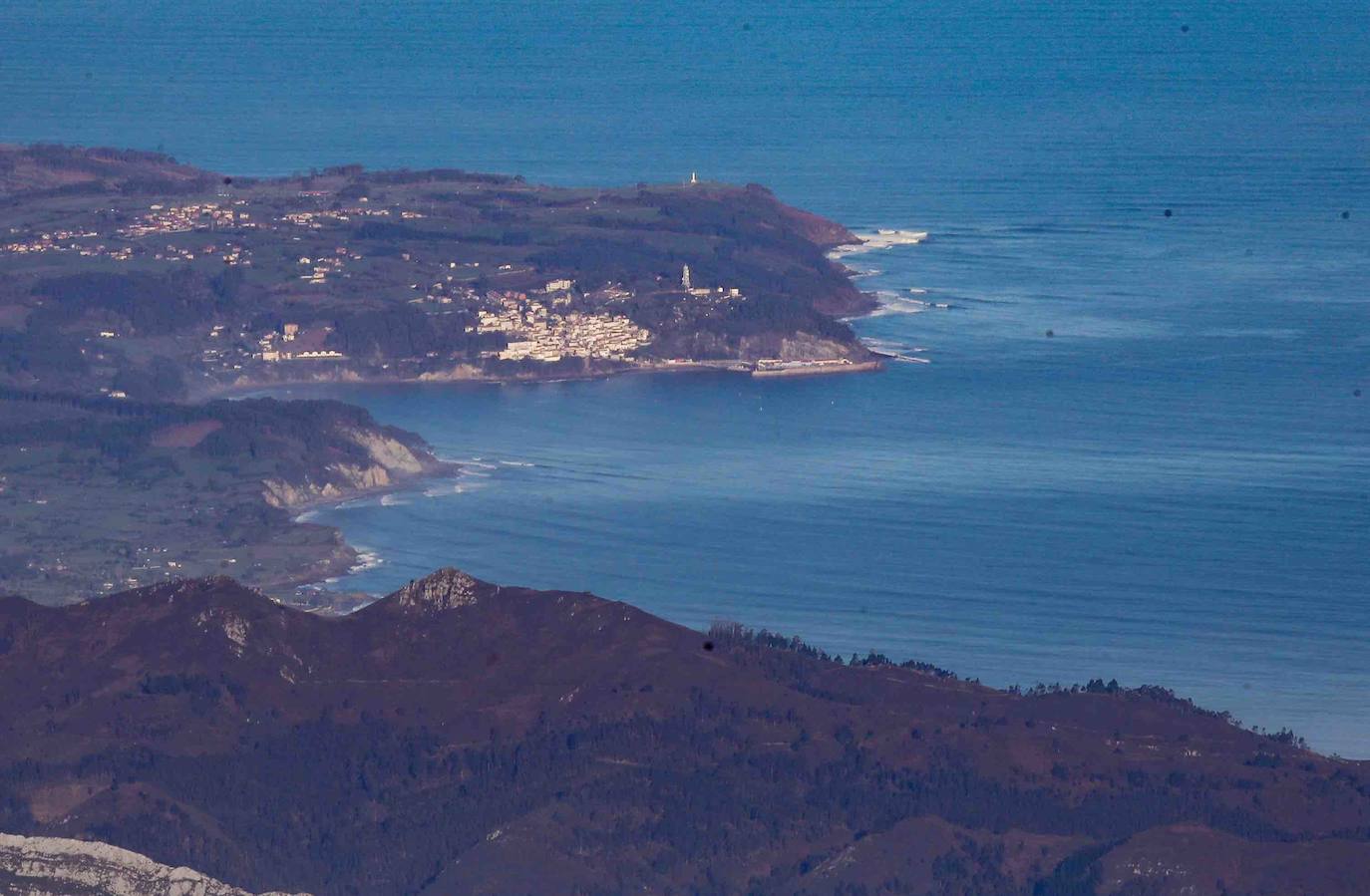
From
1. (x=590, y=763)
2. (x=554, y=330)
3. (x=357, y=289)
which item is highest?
(x=357, y=289)

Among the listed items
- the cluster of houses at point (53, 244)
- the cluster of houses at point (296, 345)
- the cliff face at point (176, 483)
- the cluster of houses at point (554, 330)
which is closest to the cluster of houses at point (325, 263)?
the cluster of houses at point (554, 330)

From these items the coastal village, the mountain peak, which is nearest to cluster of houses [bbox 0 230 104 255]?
the coastal village

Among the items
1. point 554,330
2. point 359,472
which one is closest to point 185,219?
point 554,330

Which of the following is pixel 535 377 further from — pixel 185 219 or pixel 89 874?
pixel 89 874

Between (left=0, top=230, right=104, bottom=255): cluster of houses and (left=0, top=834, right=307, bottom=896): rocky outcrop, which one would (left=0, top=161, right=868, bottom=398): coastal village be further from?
(left=0, top=834, right=307, bottom=896): rocky outcrop

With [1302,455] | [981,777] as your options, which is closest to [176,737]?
[981,777]
